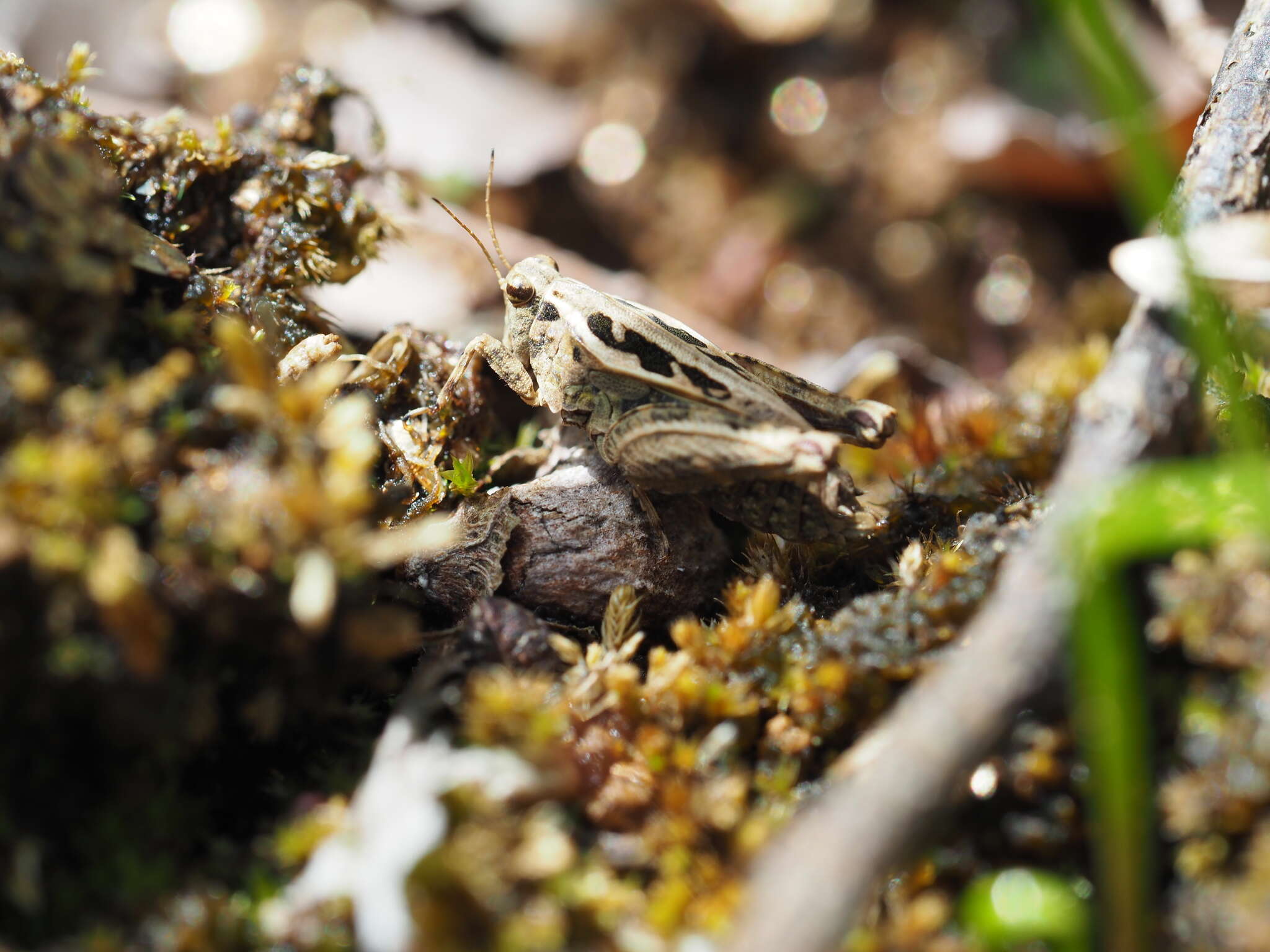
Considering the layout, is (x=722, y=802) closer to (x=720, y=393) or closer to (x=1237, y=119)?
(x=720, y=393)

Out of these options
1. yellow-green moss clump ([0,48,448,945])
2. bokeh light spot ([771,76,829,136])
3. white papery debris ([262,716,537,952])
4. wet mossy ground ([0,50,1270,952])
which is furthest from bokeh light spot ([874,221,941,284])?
white papery debris ([262,716,537,952])

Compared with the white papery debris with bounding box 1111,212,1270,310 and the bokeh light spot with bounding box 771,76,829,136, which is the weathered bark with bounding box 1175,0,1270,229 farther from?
the bokeh light spot with bounding box 771,76,829,136

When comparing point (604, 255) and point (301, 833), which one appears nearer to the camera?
point (301, 833)

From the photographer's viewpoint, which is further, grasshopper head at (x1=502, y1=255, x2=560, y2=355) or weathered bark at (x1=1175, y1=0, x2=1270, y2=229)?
grasshopper head at (x1=502, y1=255, x2=560, y2=355)

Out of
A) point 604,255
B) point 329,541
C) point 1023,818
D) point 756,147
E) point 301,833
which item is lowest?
point 301,833

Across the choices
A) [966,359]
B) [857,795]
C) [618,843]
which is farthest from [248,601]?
[966,359]

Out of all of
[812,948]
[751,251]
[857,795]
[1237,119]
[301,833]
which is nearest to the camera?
[812,948]

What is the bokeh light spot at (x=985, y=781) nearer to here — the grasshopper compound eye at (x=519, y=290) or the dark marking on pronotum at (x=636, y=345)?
the dark marking on pronotum at (x=636, y=345)

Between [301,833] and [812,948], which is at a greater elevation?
[812,948]
